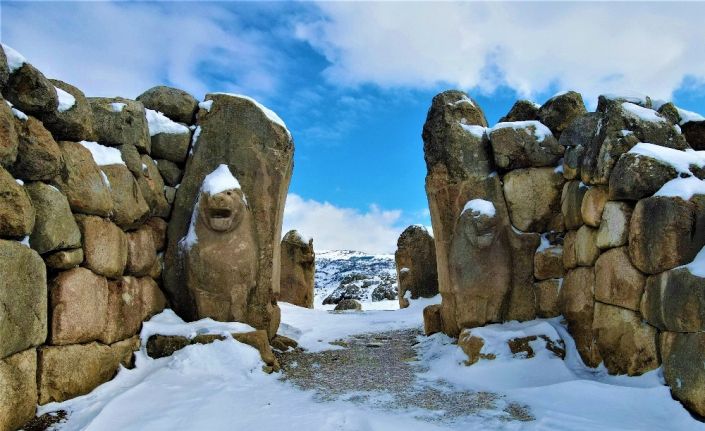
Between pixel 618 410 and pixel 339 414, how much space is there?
277 cm

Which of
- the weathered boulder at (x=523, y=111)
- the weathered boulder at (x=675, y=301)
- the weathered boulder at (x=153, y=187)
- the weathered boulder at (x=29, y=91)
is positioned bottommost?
the weathered boulder at (x=675, y=301)

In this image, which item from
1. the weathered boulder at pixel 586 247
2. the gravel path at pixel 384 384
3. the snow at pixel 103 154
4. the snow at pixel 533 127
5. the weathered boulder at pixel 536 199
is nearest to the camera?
the gravel path at pixel 384 384

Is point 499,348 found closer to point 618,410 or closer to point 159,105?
point 618,410

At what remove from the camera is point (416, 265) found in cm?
1494

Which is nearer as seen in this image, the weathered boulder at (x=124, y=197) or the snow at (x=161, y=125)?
the weathered boulder at (x=124, y=197)

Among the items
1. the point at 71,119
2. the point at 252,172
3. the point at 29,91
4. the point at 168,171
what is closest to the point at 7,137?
the point at 29,91

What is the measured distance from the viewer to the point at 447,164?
8.59 meters

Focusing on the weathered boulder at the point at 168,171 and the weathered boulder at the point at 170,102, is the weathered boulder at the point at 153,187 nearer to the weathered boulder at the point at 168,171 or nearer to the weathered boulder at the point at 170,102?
the weathered boulder at the point at 168,171

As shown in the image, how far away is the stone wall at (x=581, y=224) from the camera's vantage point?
16.3 feet

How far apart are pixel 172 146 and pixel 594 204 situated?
638 centimetres

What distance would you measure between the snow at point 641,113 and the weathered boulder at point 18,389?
23.7 ft

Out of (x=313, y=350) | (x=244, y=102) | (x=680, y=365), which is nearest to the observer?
(x=680, y=365)

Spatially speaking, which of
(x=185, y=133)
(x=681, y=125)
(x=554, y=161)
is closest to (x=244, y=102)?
(x=185, y=133)

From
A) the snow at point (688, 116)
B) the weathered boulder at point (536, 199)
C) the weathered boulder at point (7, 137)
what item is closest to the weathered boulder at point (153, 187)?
the weathered boulder at point (7, 137)
